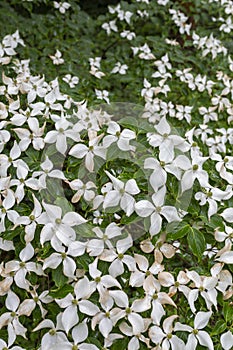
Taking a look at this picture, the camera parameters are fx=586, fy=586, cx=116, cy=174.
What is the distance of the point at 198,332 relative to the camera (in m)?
1.34

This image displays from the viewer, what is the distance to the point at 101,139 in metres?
1.58

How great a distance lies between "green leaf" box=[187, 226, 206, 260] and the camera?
136cm

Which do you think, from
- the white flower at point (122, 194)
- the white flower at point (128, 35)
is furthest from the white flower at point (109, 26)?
the white flower at point (122, 194)

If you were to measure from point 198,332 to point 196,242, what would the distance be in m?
0.20

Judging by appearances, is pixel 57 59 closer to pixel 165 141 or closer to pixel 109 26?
pixel 109 26

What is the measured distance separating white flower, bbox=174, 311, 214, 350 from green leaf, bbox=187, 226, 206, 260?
0.14 m

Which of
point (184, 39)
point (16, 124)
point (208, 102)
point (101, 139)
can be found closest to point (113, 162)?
point (101, 139)

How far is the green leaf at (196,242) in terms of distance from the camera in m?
1.36

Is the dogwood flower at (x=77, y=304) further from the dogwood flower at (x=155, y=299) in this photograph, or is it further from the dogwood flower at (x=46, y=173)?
the dogwood flower at (x=46, y=173)

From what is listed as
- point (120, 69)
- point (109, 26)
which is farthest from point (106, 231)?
point (109, 26)

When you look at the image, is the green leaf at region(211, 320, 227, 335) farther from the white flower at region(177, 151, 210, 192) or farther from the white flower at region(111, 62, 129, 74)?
the white flower at region(111, 62, 129, 74)

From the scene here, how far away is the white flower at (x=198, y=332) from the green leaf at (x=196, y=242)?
14cm

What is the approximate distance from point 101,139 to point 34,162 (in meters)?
0.19

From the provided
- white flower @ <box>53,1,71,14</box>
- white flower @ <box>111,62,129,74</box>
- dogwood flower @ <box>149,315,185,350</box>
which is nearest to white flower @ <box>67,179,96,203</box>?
dogwood flower @ <box>149,315,185,350</box>
